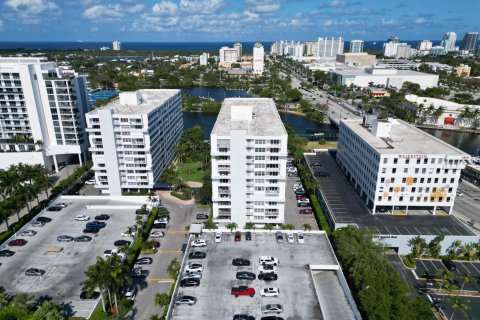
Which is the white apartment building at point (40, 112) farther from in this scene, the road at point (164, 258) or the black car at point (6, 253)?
the black car at point (6, 253)

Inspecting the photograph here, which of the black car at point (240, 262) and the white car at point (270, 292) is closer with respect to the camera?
the white car at point (270, 292)

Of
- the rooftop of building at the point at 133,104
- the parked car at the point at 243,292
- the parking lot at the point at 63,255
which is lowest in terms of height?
the parking lot at the point at 63,255

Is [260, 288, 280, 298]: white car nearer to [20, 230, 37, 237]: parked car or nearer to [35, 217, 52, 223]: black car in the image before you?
[20, 230, 37, 237]: parked car

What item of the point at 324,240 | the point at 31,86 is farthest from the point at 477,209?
the point at 31,86

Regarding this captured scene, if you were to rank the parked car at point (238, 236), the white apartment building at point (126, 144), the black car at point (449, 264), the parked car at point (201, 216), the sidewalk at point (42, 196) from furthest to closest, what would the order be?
the white apartment building at point (126, 144) < the parked car at point (201, 216) < the sidewalk at point (42, 196) < the black car at point (449, 264) < the parked car at point (238, 236)

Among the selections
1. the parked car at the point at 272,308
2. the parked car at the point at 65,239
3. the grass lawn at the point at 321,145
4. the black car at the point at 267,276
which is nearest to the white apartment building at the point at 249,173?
the black car at the point at 267,276

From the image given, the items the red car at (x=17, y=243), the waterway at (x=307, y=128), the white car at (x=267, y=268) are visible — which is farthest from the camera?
the waterway at (x=307, y=128)

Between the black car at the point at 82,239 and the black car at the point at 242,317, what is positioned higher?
the black car at the point at 242,317
